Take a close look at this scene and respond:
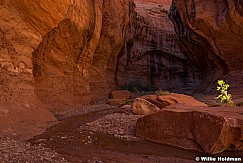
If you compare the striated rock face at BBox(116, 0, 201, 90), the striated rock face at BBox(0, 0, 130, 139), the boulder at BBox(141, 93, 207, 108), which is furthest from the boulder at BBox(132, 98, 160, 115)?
the striated rock face at BBox(116, 0, 201, 90)

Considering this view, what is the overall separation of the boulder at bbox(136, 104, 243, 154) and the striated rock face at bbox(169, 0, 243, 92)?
46.6 feet

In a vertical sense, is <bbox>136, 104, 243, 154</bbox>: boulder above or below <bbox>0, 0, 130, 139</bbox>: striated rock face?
below

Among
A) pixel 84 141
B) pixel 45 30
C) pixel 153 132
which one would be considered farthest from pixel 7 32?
pixel 153 132

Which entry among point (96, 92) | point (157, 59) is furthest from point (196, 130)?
point (157, 59)

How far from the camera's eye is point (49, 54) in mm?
12180

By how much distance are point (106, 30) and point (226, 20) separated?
34.0 ft

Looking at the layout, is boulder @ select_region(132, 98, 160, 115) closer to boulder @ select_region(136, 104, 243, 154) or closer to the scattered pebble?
boulder @ select_region(136, 104, 243, 154)

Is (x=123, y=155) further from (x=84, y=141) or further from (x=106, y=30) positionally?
(x=106, y=30)

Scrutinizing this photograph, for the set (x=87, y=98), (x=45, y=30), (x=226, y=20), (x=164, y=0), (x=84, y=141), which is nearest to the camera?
(x=84, y=141)

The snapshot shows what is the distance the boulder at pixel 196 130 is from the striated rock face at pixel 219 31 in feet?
46.6

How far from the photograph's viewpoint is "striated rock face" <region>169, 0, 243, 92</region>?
61.0 ft

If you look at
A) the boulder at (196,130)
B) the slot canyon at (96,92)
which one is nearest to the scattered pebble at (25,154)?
the slot canyon at (96,92)

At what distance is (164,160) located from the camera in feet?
15.2

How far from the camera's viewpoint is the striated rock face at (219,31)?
18.6 metres
